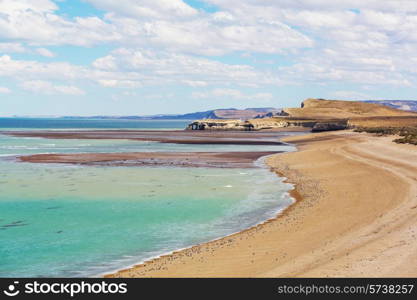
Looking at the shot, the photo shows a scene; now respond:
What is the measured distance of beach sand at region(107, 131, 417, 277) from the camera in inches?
631

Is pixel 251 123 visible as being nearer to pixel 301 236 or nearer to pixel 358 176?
pixel 358 176

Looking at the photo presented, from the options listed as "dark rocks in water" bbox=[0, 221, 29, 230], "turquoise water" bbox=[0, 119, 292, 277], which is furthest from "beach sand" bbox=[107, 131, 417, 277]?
"dark rocks in water" bbox=[0, 221, 29, 230]

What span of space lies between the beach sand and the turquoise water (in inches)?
62.4

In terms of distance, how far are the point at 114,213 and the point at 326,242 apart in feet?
42.9

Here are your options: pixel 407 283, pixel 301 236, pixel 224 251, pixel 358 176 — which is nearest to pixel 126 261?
pixel 224 251

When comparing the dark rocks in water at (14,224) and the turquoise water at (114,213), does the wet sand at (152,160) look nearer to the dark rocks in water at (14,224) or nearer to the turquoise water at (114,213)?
the turquoise water at (114,213)

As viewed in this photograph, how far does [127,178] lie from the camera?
4416cm

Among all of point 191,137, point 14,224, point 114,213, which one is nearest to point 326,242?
point 114,213

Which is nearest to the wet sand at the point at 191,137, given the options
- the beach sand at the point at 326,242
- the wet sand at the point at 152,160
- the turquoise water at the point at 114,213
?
the wet sand at the point at 152,160

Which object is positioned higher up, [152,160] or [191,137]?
[191,137]

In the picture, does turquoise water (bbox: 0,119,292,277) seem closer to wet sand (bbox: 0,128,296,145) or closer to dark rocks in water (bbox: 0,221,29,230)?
dark rocks in water (bbox: 0,221,29,230)

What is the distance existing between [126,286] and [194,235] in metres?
9.67

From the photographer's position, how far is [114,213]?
29.2 m

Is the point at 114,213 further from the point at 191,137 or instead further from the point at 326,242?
the point at 191,137
